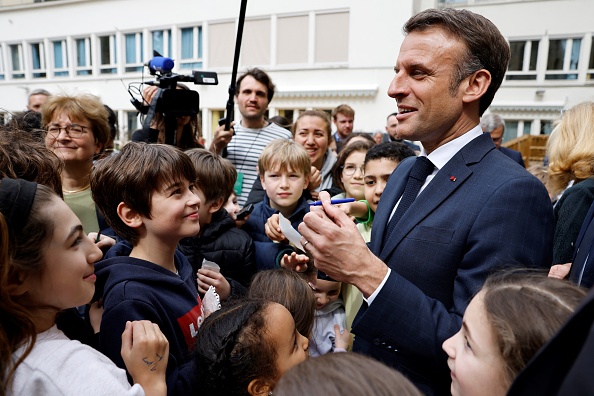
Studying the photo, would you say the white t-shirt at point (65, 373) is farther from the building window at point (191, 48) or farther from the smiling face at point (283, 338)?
the building window at point (191, 48)

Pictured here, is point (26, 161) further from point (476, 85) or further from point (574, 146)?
point (574, 146)

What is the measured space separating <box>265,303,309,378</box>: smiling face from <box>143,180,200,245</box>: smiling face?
538 mm

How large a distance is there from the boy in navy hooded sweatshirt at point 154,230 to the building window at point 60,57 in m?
22.4

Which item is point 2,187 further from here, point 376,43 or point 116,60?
point 116,60

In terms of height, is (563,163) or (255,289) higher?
(563,163)

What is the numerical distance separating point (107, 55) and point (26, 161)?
21102 millimetres

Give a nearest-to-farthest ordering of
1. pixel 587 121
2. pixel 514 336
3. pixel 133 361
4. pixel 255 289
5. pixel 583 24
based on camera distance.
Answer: pixel 514 336 < pixel 133 361 < pixel 255 289 < pixel 587 121 < pixel 583 24

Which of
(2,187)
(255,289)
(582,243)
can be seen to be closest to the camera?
(2,187)

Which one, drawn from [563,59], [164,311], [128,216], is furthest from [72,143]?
[563,59]

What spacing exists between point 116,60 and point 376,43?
12021 mm

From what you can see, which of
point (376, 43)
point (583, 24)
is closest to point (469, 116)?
point (376, 43)

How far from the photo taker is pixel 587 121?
277 cm

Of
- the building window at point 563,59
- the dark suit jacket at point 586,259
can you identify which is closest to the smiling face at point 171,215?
the dark suit jacket at point 586,259

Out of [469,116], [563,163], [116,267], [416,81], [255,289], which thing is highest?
[416,81]
